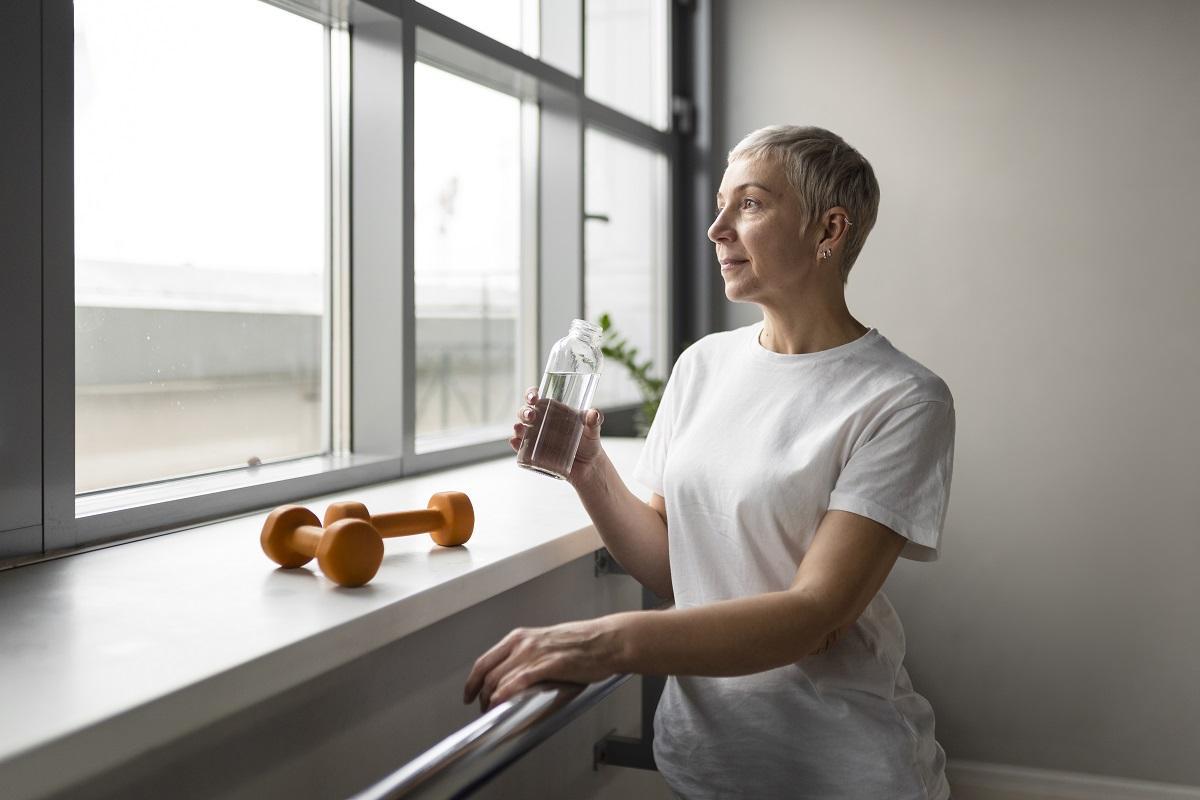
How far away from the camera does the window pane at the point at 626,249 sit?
2.83 meters

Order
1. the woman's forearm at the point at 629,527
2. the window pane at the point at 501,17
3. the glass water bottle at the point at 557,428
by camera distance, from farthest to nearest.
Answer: the window pane at the point at 501,17
the woman's forearm at the point at 629,527
the glass water bottle at the point at 557,428

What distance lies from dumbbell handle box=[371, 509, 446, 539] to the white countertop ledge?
31 mm

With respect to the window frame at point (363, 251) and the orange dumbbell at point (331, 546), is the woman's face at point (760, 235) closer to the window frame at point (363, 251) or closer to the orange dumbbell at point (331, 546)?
the orange dumbbell at point (331, 546)

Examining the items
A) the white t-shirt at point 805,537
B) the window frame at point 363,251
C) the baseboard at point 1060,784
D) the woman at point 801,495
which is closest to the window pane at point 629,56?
the window frame at point 363,251

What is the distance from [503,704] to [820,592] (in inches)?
14.8

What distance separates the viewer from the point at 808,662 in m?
1.30

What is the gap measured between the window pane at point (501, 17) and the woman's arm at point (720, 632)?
129 centimetres

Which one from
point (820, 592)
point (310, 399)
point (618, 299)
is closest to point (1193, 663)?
point (618, 299)

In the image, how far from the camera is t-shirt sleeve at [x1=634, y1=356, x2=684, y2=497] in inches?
59.0

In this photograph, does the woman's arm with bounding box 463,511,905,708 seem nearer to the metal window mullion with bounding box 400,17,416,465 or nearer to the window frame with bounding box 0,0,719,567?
the window frame with bounding box 0,0,719,567

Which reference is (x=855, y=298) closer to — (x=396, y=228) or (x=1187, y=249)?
(x=1187, y=249)

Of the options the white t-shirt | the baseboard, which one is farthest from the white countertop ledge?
the baseboard

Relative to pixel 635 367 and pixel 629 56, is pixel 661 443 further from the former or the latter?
pixel 629 56

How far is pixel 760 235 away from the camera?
134 cm
